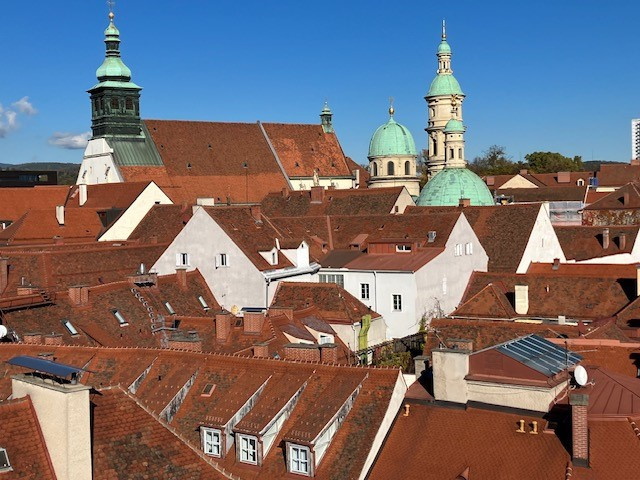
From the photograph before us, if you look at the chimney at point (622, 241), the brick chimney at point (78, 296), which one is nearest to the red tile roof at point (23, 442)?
the brick chimney at point (78, 296)

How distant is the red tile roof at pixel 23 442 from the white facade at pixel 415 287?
32.7m

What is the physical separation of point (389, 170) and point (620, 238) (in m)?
44.4

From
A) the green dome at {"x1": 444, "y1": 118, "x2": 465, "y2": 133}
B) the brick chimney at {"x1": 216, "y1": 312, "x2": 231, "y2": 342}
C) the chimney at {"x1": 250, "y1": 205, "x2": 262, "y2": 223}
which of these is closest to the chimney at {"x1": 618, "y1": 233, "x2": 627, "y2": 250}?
the chimney at {"x1": 250, "y1": 205, "x2": 262, "y2": 223}

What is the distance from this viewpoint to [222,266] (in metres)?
46.4

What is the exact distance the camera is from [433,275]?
48.1 metres

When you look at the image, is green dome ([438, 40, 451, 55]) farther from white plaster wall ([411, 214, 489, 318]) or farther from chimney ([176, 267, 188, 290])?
chimney ([176, 267, 188, 290])

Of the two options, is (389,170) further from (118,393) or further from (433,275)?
(118,393)

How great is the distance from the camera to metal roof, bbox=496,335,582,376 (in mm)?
21312

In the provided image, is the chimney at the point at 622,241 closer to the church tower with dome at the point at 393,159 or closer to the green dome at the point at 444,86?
the church tower with dome at the point at 393,159

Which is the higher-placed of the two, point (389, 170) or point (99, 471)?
point (389, 170)

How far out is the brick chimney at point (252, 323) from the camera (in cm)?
3189

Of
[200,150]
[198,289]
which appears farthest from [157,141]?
[198,289]

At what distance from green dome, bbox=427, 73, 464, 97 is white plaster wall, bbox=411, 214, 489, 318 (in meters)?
55.2

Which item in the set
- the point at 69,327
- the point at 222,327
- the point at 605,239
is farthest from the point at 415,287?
the point at 69,327
